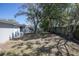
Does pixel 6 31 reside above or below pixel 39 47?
above

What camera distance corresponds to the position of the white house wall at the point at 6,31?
1.32m

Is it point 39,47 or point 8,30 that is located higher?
point 8,30

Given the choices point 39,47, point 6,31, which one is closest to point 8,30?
point 6,31

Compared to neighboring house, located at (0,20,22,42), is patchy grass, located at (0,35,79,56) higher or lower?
lower

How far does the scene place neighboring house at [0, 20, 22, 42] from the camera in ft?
4.32

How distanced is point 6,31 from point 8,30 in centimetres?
3

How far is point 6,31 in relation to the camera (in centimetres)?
131

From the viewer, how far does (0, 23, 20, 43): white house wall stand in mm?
1315

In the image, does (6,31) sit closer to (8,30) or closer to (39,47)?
(8,30)

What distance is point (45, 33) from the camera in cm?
134

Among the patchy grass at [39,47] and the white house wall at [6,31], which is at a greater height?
the white house wall at [6,31]

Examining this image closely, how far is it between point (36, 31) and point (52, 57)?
0.37 meters

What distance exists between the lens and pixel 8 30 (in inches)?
51.7

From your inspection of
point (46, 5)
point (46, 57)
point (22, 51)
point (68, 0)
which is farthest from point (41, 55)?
point (68, 0)
